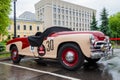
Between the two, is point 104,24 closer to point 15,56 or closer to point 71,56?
point 15,56

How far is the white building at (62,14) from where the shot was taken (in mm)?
92938

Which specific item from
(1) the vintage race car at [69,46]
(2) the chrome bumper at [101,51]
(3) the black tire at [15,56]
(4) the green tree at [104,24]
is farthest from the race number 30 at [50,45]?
(4) the green tree at [104,24]

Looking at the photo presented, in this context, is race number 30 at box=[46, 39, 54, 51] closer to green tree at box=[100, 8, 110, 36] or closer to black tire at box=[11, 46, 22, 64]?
black tire at box=[11, 46, 22, 64]

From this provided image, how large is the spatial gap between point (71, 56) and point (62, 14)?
3771 inches

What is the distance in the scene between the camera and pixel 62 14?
101 m

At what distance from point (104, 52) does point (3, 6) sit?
9.54 m

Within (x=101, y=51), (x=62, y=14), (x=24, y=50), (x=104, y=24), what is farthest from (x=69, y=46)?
(x=62, y=14)

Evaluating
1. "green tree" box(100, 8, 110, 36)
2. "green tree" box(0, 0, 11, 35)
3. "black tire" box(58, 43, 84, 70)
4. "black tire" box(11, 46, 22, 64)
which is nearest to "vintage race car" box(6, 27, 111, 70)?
"black tire" box(58, 43, 84, 70)

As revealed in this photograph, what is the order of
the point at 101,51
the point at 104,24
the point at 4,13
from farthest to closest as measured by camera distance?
the point at 104,24
the point at 4,13
the point at 101,51

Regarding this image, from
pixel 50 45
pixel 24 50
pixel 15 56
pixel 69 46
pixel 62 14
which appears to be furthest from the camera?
pixel 62 14

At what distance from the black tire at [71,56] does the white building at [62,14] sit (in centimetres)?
7936

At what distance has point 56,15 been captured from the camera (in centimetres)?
9656

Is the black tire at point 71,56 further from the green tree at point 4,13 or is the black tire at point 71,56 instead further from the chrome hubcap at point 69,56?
the green tree at point 4,13

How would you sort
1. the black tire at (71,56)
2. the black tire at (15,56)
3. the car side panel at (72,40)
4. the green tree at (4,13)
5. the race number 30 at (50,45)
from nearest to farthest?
1. the car side panel at (72,40)
2. the black tire at (71,56)
3. the race number 30 at (50,45)
4. the black tire at (15,56)
5. the green tree at (4,13)
